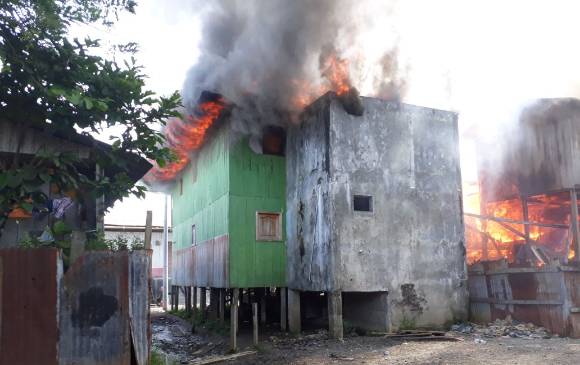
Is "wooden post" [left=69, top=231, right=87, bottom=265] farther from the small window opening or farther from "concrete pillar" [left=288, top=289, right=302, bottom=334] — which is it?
the small window opening

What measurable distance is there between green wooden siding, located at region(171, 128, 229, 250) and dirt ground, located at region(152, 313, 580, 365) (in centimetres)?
415

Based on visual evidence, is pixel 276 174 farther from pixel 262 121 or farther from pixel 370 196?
pixel 370 196

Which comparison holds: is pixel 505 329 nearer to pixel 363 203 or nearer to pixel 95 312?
pixel 363 203

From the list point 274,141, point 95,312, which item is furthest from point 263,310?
point 95,312

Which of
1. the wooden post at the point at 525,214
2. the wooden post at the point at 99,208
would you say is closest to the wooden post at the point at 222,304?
the wooden post at the point at 99,208

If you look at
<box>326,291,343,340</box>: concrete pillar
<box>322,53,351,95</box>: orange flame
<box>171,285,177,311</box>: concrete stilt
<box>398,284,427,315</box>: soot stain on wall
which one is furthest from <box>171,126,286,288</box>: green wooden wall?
<box>171,285,177,311</box>: concrete stilt

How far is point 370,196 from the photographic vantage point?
1541 centimetres

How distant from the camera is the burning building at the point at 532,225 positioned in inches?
563

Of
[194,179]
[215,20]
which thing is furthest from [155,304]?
[215,20]

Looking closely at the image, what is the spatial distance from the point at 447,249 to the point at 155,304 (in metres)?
23.1

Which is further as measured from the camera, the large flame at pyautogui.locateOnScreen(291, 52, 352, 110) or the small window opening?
the small window opening

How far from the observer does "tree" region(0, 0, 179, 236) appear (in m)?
8.35

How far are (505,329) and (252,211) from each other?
27.8ft

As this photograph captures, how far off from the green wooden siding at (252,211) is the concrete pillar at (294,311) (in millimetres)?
610
